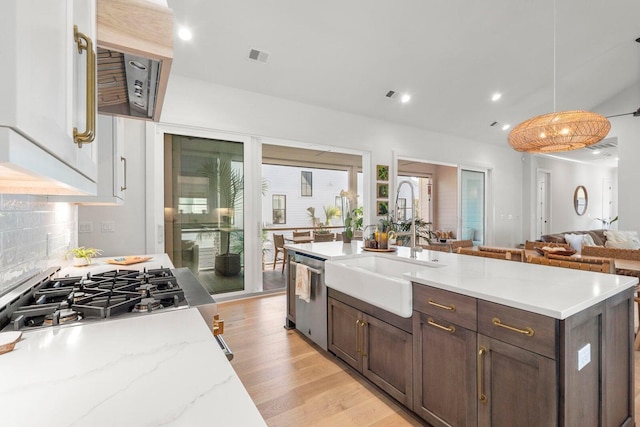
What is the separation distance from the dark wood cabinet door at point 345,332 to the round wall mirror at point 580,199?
400 inches

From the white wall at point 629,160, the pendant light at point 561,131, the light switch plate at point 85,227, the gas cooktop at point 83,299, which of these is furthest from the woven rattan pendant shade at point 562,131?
the light switch plate at point 85,227

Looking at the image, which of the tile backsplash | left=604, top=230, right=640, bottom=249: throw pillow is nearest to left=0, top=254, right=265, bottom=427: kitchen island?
the tile backsplash

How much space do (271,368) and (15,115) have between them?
2.40m

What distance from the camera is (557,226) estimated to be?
8578mm

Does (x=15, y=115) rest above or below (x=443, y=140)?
below

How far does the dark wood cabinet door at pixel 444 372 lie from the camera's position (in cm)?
141

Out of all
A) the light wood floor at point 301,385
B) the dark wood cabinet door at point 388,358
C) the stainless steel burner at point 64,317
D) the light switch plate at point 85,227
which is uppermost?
the light switch plate at point 85,227

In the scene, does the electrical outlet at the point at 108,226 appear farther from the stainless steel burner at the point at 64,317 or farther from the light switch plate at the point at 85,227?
the stainless steel burner at the point at 64,317

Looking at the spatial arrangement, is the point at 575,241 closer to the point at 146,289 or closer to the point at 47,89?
the point at 146,289

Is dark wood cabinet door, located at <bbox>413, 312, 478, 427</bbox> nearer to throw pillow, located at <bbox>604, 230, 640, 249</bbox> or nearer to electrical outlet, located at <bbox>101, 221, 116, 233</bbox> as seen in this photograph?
electrical outlet, located at <bbox>101, 221, 116, 233</bbox>

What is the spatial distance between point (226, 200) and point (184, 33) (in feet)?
6.32

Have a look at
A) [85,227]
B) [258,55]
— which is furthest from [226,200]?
[258,55]

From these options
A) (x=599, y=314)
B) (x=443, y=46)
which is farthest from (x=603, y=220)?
(x=599, y=314)

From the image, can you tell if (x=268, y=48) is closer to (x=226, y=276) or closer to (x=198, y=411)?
(x=226, y=276)
